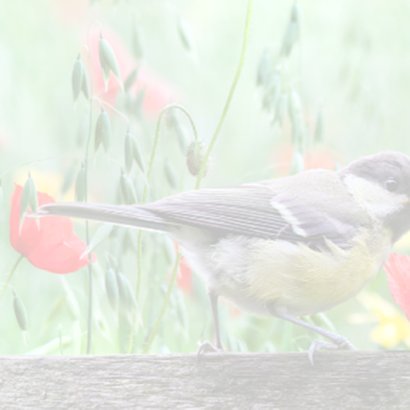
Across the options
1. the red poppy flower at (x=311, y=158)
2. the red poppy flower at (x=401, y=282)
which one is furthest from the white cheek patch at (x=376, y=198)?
the red poppy flower at (x=311, y=158)

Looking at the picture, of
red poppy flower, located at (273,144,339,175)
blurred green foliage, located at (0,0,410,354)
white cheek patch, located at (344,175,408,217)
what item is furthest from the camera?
red poppy flower, located at (273,144,339,175)

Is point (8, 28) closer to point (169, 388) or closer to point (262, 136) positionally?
point (262, 136)

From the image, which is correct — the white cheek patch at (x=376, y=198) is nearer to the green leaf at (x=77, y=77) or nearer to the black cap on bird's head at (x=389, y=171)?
the black cap on bird's head at (x=389, y=171)

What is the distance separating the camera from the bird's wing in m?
1.32

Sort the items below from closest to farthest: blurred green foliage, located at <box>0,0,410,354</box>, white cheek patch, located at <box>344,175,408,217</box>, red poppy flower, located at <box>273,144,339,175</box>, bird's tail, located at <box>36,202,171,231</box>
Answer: bird's tail, located at <box>36,202,171,231</box>, white cheek patch, located at <box>344,175,408,217</box>, blurred green foliage, located at <box>0,0,410,354</box>, red poppy flower, located at <box>273,144,339,175</box>

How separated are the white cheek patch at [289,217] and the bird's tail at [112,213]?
5.7 inches

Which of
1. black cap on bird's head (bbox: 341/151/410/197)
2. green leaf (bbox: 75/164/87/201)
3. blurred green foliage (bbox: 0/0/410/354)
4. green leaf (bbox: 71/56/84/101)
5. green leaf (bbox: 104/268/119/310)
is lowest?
blurred green foliage (bbox: 0/0/410/354)

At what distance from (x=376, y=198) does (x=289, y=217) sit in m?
0.09

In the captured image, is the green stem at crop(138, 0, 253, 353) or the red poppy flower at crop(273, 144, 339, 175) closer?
the green stem at crop(138, 0, 253, 353)

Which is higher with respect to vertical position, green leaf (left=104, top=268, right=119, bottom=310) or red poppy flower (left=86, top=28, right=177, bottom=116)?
red poppy flower (left=86, top=28, right=177, bottom=116)

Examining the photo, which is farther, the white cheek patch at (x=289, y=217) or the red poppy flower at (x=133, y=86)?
the red poppy flower at (x=133, y=86)

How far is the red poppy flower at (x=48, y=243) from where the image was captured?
4.28ft

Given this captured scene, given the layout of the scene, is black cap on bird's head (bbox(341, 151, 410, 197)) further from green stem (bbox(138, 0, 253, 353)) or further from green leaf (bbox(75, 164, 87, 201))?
green leaf (bbox(75, 164, 87, 201))

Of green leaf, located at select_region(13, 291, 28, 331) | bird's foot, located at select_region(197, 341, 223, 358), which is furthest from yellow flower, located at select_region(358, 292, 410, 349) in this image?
green leaf, located at select_region(13, 291, 28, 331)
